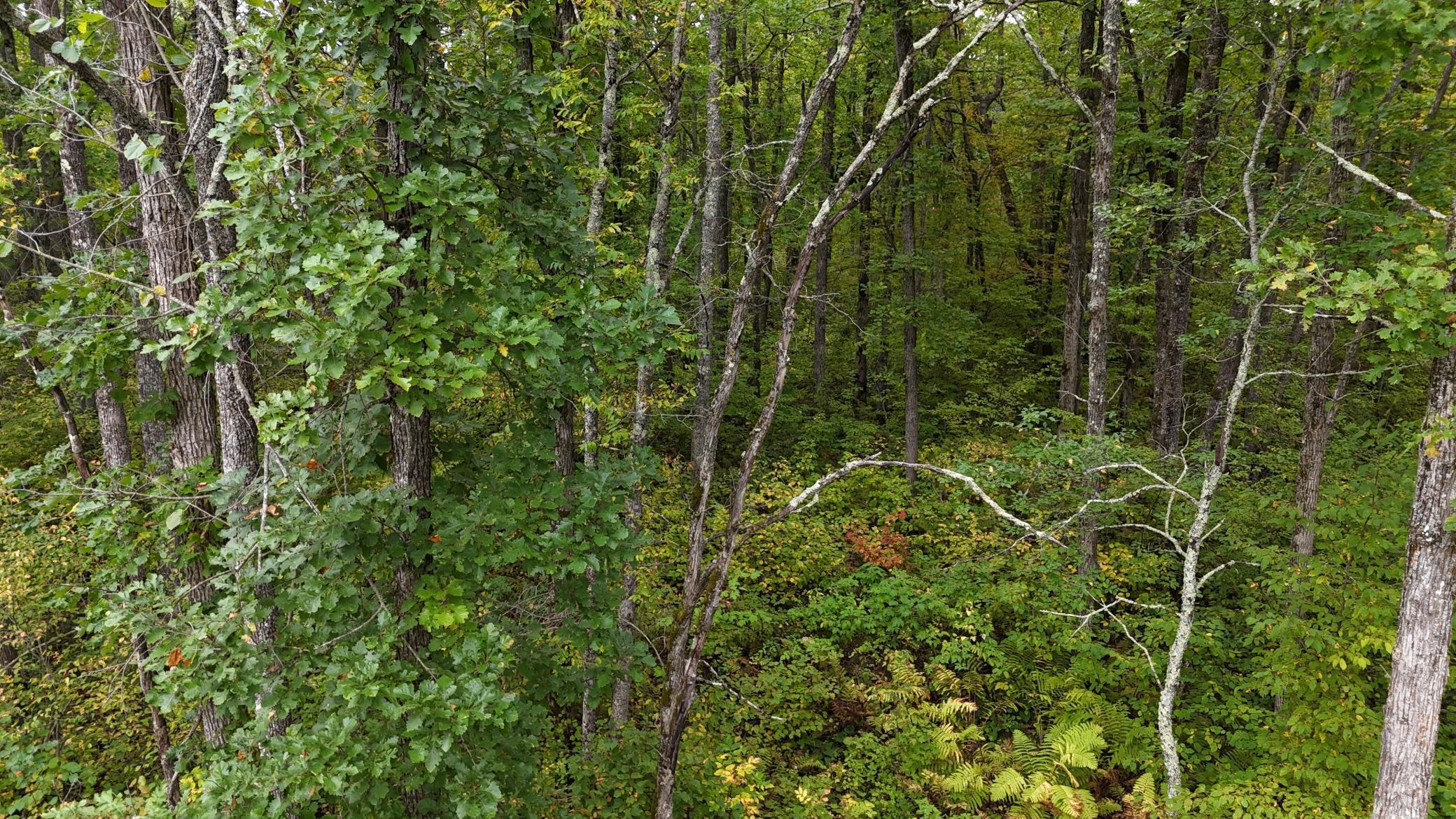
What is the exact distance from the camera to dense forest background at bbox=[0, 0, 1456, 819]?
10.9ft

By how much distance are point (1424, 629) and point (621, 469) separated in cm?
607

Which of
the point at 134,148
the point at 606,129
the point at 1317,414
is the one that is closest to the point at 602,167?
the point at 606,129

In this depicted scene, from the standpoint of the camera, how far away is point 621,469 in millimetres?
4371

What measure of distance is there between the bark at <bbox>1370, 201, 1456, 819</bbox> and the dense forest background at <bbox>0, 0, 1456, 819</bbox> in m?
0.04

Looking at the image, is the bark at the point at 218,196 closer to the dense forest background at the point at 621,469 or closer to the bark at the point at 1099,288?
the dense forest background at the point at 621,469

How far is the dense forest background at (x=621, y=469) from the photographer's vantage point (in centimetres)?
332

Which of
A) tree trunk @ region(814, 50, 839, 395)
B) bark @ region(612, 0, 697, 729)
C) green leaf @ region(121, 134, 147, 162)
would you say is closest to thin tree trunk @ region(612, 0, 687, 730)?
bark @ region(612, 0, 697, 729)

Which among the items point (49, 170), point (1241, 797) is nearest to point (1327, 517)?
point (1241, 797)

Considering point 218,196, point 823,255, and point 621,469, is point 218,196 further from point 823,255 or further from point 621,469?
point 823,255

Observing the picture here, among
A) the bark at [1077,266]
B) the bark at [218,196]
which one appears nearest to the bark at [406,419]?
the bark at [218,196]

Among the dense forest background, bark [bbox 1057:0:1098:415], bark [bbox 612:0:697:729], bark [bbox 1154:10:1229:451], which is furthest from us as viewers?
bark [bbox 1057:0:1098:415]

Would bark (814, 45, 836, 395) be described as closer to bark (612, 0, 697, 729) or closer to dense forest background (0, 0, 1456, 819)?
dense forest background (0, 0, 1456, 819)

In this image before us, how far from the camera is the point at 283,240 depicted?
10.3 feet

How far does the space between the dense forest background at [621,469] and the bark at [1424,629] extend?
36mm
